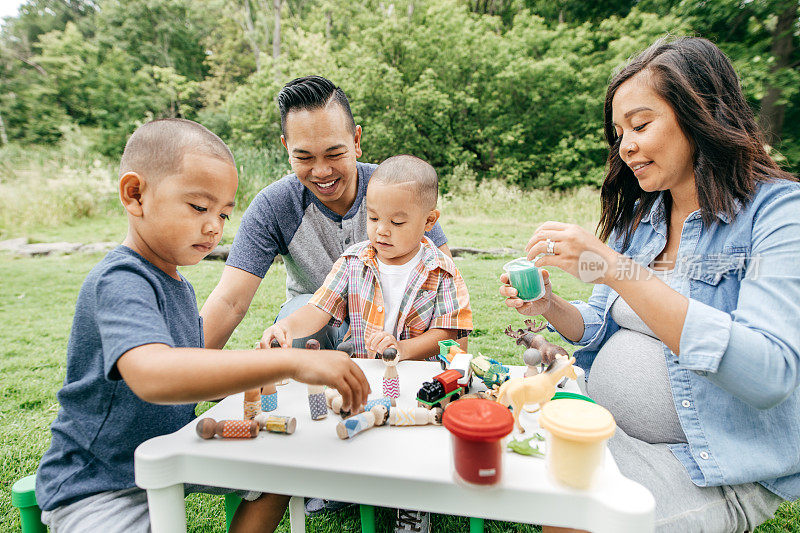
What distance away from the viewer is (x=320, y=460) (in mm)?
1087

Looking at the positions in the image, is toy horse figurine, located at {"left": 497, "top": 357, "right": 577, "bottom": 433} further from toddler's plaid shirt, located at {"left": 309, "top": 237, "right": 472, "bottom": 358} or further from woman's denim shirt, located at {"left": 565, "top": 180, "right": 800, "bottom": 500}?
toddler's plaid shirt, located at {"left": 309, "top": 237, "right": 472, "bottom": 358}

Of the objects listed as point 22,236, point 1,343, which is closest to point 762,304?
point 1,343

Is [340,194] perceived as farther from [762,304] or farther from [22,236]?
[22,236]

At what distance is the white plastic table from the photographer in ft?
3.07

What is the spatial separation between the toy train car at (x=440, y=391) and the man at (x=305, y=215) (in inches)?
40.6

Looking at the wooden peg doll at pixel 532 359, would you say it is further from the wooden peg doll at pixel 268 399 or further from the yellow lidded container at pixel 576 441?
the wooden peg doll at pixel 268 399

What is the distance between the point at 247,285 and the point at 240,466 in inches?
53.4

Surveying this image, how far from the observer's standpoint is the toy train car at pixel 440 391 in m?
1.29

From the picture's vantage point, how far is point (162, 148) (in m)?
1.37

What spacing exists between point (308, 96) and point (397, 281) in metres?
0.97

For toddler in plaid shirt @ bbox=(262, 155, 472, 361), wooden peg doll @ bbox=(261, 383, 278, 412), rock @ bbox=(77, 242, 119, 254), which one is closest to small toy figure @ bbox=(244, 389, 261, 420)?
wooden peg doll @ bbox=(261, 383, 278, 412)

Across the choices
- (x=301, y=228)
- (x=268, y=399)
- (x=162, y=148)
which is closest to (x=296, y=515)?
(x=268, y=399)

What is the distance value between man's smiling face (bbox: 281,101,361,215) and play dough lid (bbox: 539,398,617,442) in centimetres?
161

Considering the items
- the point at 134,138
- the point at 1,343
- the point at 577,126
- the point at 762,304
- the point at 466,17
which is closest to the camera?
the point at 762,304
